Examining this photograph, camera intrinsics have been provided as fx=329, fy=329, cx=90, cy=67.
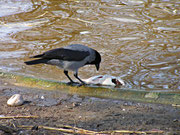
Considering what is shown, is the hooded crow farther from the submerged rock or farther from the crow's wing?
the submerged rock

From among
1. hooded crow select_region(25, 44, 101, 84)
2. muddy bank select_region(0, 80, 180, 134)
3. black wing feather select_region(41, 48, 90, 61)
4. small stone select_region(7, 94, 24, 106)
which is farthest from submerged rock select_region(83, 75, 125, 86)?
small stone select_region(7, 94, 24, 106)

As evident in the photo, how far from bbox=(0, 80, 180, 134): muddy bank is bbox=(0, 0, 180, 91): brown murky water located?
3.39ft

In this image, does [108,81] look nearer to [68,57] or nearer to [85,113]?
[68,57]

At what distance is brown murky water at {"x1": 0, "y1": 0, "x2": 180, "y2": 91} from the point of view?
561 cm

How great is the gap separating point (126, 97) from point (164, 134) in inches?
54.7

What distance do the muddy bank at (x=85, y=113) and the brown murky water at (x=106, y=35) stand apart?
1033mm

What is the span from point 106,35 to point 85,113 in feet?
12.4

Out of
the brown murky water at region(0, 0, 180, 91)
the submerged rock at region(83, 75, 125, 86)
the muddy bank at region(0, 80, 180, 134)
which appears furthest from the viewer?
the brown murky water at region(0, 0, 180, 91)

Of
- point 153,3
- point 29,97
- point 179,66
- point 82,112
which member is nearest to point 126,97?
point 82,112

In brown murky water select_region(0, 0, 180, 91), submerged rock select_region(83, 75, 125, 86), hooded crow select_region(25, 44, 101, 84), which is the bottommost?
brown murky water select_region(0, 0, 180, 91)

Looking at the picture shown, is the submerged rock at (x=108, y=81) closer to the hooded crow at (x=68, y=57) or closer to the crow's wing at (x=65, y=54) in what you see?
the hooded crow at (x=68, y=57)

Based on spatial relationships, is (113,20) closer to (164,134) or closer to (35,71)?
(35,71)

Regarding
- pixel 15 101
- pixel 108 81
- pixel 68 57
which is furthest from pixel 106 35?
pixel 15 101

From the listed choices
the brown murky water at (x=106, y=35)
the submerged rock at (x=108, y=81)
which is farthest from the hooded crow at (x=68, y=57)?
the brown murky water at (x=106, y=35)
